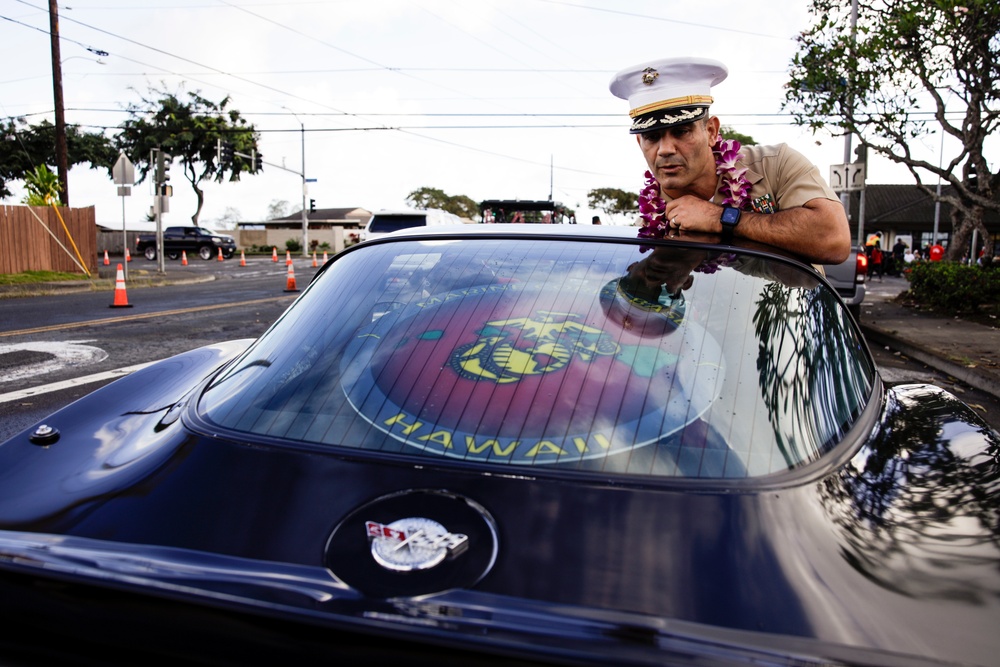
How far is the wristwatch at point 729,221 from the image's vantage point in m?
2.22

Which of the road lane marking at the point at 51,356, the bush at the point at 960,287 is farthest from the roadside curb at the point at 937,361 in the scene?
the road lane marking at the point at 51,356

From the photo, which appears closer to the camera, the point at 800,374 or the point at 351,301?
the point at 800,374

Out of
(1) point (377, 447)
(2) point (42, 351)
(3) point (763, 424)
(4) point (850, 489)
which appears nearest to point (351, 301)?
(1) point (377, 447)

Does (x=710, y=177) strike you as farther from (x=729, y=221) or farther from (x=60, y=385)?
(x=60, y=385)

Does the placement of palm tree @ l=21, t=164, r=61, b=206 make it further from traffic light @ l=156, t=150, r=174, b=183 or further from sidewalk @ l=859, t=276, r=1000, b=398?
sidewalk @ l=859, t=276, r=1000, b=398

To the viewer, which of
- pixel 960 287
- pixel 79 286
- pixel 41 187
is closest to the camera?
pixel 960 287

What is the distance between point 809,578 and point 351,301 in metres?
1.26

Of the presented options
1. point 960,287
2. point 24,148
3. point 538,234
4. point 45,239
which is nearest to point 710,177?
point 538,234

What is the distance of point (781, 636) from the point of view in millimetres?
968

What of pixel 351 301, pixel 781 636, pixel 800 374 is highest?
pixel 351 301

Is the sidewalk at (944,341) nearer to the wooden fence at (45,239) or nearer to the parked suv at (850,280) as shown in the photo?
the parked suv at (850,280)

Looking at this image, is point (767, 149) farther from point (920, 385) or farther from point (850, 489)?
point (850, 489)

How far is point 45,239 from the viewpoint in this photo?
19219 mm

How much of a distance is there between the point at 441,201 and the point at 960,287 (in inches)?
2733
